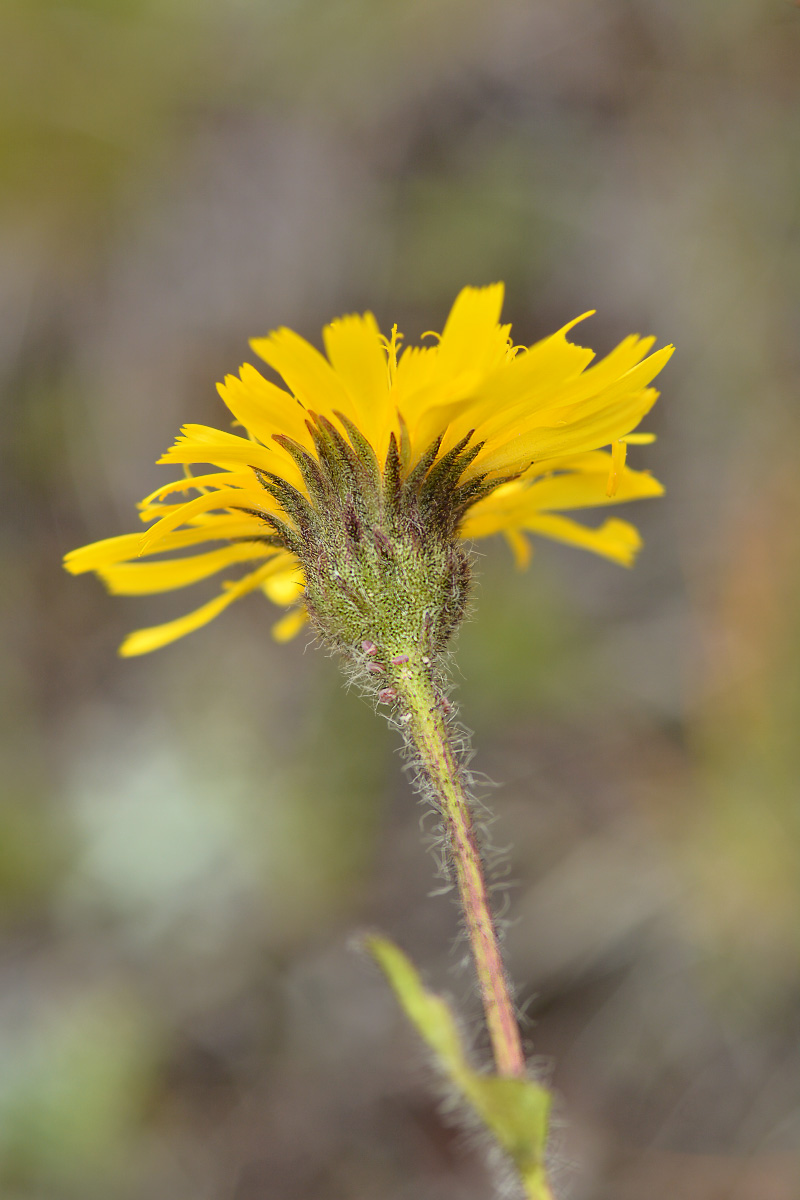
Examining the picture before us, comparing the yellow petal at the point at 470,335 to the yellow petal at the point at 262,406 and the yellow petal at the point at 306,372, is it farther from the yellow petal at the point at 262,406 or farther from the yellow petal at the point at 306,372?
the yellow petal at the point at 262,406

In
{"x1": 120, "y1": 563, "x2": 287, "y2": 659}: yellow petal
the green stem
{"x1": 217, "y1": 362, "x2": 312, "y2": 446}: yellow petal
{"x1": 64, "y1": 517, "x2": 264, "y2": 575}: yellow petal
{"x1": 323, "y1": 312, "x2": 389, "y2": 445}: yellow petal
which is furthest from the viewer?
{"x1": 120, "y1": 563, "x2": 287, "y2": 659}: yellow petal

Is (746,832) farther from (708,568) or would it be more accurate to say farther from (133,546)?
(133,546)

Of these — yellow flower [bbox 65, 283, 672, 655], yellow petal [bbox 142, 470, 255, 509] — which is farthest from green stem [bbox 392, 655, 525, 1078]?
yellow petal [bbox 142, 470, 255, 509]

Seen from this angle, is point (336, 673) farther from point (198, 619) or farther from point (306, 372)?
point (306, 372)

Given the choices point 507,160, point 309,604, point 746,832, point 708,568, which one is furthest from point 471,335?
point 507,160

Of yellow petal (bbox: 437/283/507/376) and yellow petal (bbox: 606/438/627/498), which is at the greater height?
yellow petal (bbox: 437/283/507/376)

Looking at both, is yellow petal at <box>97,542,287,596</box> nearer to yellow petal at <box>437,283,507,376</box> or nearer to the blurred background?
yellow petal at <box>437,283,507,376</box>
